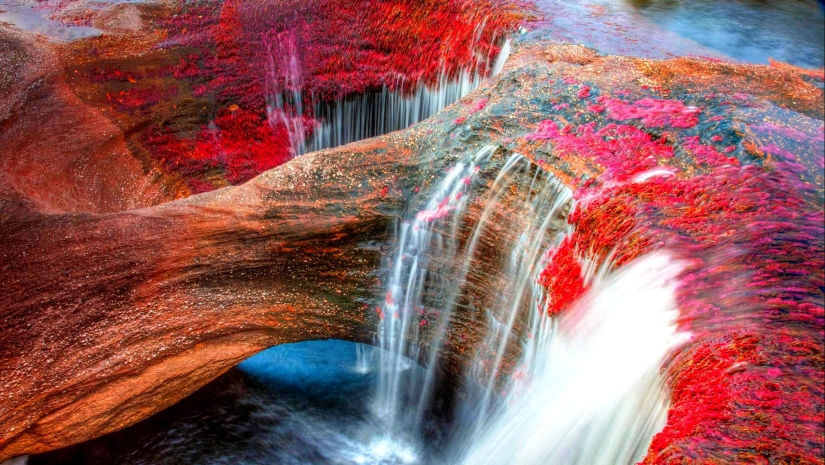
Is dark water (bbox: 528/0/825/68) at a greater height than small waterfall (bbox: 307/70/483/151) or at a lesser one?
greater

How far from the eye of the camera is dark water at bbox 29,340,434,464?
3.91 m

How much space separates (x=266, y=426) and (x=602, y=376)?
2.74m

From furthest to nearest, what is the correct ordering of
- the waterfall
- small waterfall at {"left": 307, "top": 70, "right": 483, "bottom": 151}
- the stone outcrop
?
the waterfall → small waterfall at {"left": 307, "top": 70, "right": 483, "bottom": 151} → the stone outcrop

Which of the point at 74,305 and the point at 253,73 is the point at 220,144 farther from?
the point at 74,305

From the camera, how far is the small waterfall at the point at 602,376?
2.42m

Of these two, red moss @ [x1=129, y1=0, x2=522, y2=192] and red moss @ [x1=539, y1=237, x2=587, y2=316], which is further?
red moss @ [x1=129, y1=0, x2=522, y2=192]

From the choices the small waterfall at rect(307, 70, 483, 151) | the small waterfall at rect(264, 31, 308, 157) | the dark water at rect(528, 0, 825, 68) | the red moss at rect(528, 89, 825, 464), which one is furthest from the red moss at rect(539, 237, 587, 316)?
the small waterfall at rect(264, 31, 308, 157)

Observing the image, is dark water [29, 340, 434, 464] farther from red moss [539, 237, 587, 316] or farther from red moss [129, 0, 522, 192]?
red moss [129, 0, 522, 192]

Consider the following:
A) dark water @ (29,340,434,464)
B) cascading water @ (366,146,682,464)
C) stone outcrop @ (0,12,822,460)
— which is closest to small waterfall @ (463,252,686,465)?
cascading water @ (366,146,682,464)

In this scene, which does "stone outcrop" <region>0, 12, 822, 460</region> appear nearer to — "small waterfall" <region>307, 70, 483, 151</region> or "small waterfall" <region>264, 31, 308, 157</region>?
"small waterfall" <region>307, 70, 483, 151</region>

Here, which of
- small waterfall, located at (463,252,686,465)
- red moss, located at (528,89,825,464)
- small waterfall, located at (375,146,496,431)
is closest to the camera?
red moss, located at (528,89,825,464)

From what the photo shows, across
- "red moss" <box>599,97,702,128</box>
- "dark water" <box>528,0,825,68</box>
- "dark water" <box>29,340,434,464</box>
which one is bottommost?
"dark water" <box>29,340,434,464</box>

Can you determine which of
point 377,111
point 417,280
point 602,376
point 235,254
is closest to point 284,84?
point 377,111

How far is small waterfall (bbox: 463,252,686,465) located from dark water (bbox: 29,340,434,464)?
1306 mm
